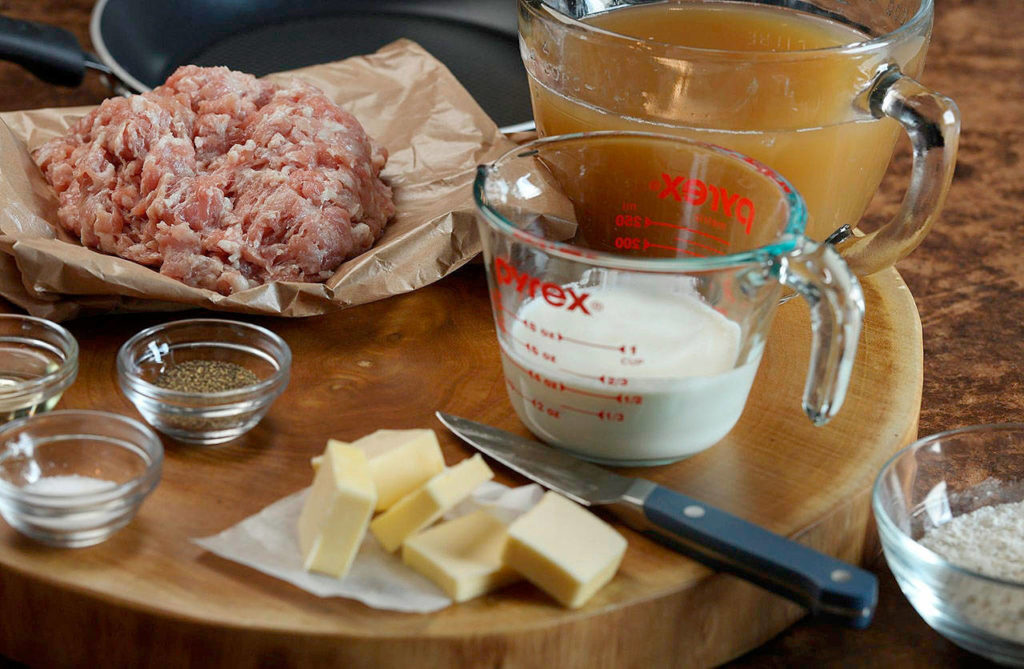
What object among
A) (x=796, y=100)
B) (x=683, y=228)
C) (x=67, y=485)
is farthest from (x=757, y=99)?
(x=67, y=485)

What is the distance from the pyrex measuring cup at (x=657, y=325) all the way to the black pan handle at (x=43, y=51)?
1.11 meters

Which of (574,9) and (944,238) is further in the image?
(944,238)

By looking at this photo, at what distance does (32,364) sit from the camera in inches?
61.5

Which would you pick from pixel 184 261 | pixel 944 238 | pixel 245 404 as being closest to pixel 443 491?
pixel 245 404

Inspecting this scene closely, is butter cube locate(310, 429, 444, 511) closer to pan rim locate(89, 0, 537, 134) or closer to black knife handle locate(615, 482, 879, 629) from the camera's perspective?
black knife handle locate(615, 482, 879, 629)

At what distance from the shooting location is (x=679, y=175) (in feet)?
5.25

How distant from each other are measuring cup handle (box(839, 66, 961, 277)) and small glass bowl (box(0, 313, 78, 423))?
42.5 inches

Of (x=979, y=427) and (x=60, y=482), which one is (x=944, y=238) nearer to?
(x=979, y=427)

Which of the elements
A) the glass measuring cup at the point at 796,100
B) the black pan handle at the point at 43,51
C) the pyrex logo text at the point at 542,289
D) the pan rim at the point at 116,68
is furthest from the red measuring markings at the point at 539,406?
the black pan handle at the point at 43,51

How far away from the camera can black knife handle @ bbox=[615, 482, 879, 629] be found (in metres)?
1.13

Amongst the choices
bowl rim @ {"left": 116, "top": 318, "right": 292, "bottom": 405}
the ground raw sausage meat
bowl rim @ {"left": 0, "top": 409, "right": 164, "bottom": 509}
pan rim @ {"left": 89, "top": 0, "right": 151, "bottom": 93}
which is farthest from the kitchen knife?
pan rim @ {"left": 89, "top": 0, "right": 151, "bottom": 93}

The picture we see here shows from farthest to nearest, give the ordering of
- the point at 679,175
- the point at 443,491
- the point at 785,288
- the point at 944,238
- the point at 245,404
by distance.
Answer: the point at 944,238
the point at 785,288
the point at 679,175
the point at 245,404
the point at 443,491

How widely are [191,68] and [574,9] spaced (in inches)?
24.9

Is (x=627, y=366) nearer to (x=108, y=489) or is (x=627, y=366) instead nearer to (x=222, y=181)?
(x=108, y=489)
